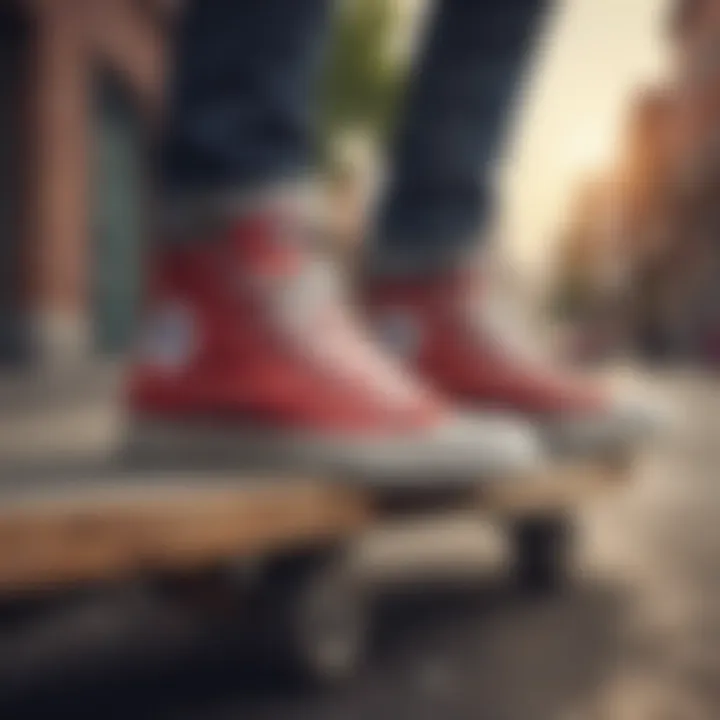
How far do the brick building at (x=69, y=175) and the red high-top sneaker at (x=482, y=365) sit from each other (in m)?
4.89

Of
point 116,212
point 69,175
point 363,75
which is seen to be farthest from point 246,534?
point 116,212

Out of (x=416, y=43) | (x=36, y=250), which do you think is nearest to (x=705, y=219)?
(x=36, y=250)

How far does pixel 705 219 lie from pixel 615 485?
1090 cm

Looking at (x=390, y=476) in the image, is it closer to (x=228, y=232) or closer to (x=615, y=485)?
(x=228, y=232)

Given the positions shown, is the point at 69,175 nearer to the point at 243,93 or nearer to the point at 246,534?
the point at 243,93

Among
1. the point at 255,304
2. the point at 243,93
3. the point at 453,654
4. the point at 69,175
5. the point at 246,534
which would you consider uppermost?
the point at 69,175

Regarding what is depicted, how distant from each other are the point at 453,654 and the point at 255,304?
0.25 metres

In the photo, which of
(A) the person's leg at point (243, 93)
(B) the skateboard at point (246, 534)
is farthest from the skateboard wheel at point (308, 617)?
(A) the person's leg at point (243, 93)

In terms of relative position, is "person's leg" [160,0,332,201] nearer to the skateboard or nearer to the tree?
the skateboard

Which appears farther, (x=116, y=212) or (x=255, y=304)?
(x=116, y=212)

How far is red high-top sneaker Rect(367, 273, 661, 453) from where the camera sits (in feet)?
3.16

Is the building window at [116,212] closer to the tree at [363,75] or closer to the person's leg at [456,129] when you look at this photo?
the tree at [363,75]

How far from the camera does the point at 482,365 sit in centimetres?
98

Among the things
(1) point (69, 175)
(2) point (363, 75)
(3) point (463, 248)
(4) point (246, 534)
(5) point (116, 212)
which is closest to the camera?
(4) point (246, 534)
